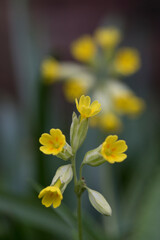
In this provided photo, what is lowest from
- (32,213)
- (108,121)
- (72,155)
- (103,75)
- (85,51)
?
(32,213)

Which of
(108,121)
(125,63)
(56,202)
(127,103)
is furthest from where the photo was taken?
(125,63)

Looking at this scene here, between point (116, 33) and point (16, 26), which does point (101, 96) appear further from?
point (16, 26)

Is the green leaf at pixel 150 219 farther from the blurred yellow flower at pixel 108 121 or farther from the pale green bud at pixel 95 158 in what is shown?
the pale green bud at pixel 95 158

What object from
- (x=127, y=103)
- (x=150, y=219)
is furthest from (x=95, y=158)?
(x=127, y=103)

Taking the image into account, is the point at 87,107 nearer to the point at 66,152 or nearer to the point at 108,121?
the point at 66,152

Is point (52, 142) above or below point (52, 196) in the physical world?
above

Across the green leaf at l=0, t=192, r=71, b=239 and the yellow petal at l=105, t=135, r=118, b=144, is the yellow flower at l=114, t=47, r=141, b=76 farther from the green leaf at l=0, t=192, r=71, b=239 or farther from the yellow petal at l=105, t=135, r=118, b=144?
the yellow petal at l=105, t=135, r=118, b=144

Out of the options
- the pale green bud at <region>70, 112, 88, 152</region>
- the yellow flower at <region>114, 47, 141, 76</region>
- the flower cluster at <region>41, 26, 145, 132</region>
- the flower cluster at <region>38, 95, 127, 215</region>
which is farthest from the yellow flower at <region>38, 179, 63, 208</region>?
the yellow flower at <region>114, 47, 141, 76</region>
